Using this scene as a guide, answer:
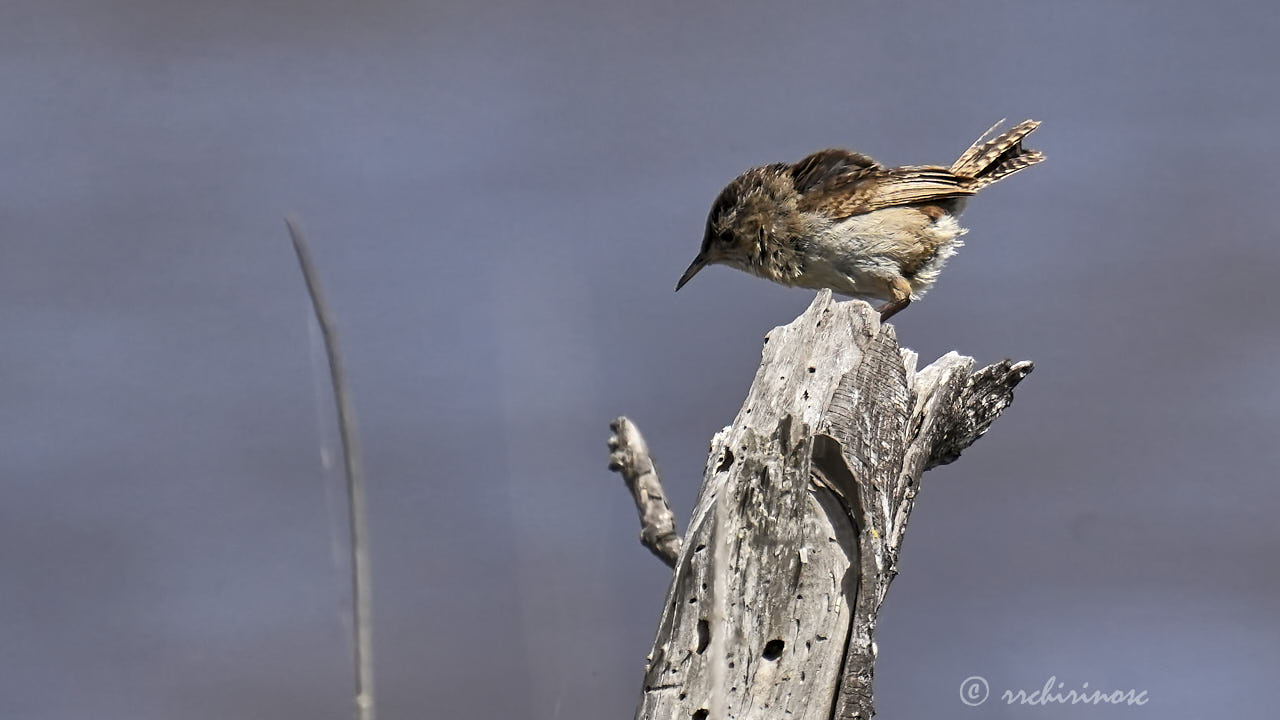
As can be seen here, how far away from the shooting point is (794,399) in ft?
9.91

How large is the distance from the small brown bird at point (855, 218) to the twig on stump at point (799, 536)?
1650 millimetres

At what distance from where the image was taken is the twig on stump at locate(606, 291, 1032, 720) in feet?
8.14

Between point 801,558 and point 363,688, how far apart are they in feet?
4.52

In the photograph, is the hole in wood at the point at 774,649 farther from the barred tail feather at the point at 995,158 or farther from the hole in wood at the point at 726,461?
the barred tail feather at the point at 995,158

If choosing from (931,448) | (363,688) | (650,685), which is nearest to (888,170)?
(931,448)

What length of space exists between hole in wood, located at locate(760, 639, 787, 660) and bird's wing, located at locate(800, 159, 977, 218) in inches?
102

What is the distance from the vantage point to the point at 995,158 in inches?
200

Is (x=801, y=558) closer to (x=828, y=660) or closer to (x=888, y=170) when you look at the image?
(x=828, y=660)

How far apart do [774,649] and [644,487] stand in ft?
3.41

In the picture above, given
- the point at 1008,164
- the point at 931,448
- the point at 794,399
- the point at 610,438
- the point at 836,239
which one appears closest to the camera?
the point at 794,399

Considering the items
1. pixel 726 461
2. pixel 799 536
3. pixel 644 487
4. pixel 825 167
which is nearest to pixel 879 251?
pixel 825 167

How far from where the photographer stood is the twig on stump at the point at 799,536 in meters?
2.48

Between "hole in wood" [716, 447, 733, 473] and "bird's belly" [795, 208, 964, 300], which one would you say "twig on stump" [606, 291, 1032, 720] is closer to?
"hole in wood" [716, 447, 733, 473]

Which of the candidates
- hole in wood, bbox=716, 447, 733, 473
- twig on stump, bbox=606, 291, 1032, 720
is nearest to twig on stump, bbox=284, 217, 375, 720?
twig on stump, bbox=606, 291, 1032, 720
